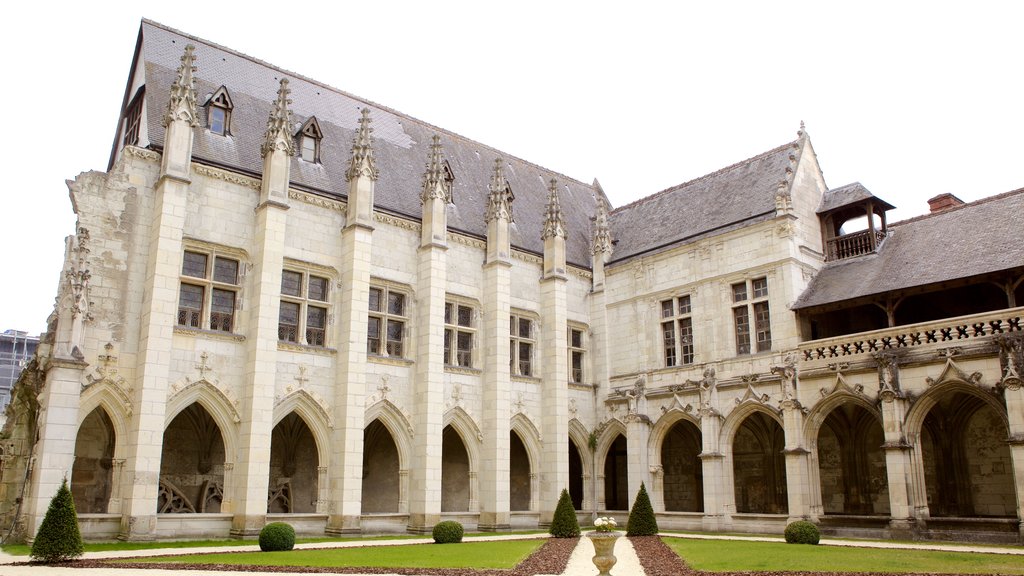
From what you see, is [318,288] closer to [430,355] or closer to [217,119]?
[430,355]

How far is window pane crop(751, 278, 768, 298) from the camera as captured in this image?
2527 cm

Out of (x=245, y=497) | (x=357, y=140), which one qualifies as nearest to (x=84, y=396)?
(x=245, y=497)

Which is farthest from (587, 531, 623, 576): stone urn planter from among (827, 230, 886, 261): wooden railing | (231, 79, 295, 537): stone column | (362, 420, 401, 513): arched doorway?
(827, 230, 886, 261): wooden railing

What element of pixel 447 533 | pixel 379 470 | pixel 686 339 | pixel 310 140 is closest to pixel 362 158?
pixel 310 140

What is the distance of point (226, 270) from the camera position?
21891 millimetres

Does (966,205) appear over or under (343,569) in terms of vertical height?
over

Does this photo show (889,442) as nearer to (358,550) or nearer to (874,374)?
(874,374)

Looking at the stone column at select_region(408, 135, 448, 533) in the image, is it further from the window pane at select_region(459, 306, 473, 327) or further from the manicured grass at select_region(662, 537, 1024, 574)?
the manicured grass at select_region(662, 537, 1024, 574)

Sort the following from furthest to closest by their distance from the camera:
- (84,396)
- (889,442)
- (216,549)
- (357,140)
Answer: (357,140) → (889,442) → (84,396) → (216,549)

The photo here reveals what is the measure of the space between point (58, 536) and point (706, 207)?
2165 cm

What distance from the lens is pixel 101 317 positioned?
19.5m

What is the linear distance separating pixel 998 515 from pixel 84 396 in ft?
74.2

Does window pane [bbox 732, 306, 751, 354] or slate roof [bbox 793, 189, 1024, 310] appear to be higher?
slate roof [bbox 793, 189, 1024, 310]

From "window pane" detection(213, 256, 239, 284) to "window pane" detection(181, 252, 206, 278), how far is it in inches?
11.8
